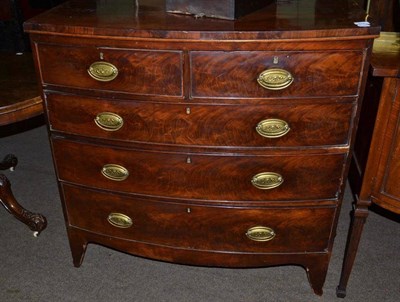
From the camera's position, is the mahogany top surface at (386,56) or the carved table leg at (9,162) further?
the carved table leg at (9,162)

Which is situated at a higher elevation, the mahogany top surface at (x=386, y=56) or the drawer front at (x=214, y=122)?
the mahogany top surface at (x=386, y=56)

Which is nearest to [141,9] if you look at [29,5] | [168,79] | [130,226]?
[168,79]

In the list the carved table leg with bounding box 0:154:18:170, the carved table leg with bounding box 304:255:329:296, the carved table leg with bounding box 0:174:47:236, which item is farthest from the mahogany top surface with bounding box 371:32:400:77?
the carved table leg with bounding box 0:154:18:170

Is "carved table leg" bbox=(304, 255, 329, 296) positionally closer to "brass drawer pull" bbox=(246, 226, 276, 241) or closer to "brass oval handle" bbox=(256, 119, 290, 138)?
"brass drawer pull" bbox=(246, 226, 276, 241)

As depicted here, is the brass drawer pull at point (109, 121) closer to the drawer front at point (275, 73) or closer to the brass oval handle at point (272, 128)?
the drawer front at point (275, 73)

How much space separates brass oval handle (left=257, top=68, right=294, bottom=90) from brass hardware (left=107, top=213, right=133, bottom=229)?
76 cm

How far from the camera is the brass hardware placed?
5.84ft

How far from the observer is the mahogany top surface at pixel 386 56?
1.38 m

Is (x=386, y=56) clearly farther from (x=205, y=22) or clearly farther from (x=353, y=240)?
(x=353, y=240)

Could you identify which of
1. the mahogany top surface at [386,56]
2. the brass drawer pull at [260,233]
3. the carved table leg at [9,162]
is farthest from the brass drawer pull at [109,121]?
the carved table leg at [9,162]

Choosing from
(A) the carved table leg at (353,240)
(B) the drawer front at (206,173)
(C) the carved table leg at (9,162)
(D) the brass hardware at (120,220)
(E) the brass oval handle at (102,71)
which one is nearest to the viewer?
(E) the brass oval handle at (102,71)

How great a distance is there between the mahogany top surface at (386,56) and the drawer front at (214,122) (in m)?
0.14

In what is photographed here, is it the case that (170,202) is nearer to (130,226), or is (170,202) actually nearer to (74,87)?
(130,226)

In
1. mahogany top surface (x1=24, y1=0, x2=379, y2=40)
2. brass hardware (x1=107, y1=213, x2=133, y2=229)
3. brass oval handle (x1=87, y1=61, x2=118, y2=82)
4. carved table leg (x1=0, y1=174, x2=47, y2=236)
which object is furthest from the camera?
carved table leg (x1=0, y1=174, x2=47, y2=236)
